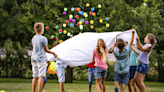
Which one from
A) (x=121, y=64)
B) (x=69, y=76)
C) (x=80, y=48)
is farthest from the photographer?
(x=69, y=76)

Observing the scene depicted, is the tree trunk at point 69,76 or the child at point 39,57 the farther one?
the tree trunk at point 69,76

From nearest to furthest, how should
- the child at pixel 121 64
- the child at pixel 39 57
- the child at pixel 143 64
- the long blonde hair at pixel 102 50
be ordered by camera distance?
1. the child at pixel 39 57
2. the child at pixel 121 64
3. the child at pixel 143 64
4. the long blonde hair at pixel 102 50

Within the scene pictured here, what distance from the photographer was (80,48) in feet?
28.2

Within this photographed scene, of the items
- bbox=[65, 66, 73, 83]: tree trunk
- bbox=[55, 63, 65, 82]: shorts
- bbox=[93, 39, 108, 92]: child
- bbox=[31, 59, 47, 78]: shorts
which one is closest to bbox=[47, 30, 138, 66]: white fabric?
bbox=[55, 63, 65, 82]: shorts

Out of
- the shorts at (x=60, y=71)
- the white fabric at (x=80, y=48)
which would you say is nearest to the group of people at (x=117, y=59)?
the white fabric at (x=80, y=48)

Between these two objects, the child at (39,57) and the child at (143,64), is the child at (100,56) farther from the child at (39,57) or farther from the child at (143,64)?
the child at (39,57)

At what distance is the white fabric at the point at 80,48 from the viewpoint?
8.25 metres

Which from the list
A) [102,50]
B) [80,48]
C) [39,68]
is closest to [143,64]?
[102,50]

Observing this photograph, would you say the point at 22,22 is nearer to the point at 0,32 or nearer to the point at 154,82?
the point at 0,32

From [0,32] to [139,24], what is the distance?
7.05 meters

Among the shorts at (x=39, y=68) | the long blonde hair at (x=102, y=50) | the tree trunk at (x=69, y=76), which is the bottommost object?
the tree trunk at (x=69, y=76)

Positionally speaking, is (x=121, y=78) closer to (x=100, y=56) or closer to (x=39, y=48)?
(x=100, y=56)

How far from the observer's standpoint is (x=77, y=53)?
8430mm

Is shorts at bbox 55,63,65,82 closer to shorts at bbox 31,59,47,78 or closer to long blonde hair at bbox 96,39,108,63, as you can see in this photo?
long blonde hair at bbox 96,39,108,63
